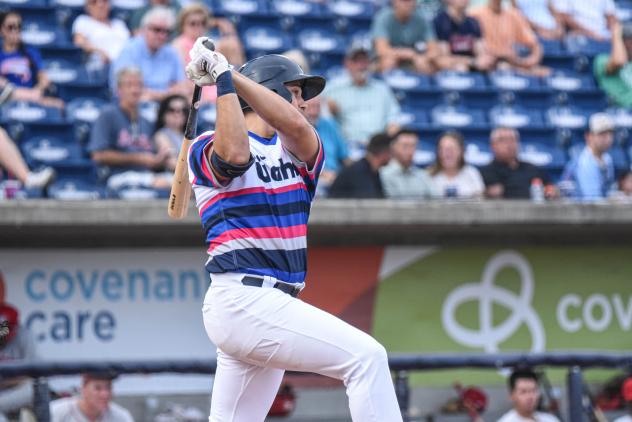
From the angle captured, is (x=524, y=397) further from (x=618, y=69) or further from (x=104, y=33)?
(x=618, y=69)

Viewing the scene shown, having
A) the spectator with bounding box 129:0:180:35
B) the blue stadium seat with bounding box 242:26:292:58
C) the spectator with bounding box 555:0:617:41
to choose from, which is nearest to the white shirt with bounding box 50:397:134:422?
the spectator with bounding box 129:0:180:35

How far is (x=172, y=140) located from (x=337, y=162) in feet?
4.14

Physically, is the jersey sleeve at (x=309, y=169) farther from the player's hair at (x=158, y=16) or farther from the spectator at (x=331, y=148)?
→ the player's hair at (x=158, y=16)

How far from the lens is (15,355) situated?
7184mm

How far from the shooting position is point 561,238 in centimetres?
850

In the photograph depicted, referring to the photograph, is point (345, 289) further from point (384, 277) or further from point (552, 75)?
point (552, 75)

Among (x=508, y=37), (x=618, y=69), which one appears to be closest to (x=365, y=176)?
(x=508, y=37)

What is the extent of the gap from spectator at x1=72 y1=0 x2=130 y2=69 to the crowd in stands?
11 millimetres

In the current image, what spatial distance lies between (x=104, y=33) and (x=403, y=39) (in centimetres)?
249

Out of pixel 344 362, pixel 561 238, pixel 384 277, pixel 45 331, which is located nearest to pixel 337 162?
pixel 384 277

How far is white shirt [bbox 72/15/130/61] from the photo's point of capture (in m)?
8.98

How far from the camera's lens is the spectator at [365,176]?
7.84m

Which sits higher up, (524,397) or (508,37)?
(508,37)

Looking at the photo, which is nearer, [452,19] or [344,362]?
[344,362]
